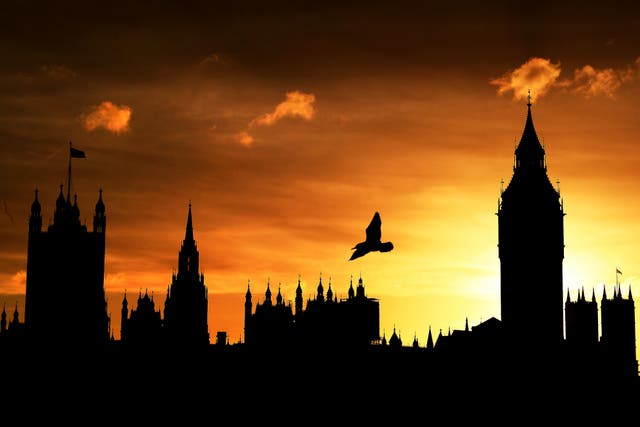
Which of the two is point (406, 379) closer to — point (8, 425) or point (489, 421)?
point (489, 421)

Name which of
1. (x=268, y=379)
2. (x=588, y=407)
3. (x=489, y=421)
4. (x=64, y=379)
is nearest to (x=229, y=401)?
(x=268, y=379)

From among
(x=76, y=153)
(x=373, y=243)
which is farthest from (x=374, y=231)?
(x=76, y=153)

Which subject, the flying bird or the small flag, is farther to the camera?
the small flag

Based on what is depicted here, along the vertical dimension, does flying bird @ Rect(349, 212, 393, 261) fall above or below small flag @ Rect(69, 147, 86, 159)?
below

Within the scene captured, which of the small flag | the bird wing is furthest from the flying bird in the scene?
the small flag

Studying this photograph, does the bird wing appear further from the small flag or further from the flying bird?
the small flag

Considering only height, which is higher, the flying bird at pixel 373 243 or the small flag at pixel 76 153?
the small flag at pixel 76 153

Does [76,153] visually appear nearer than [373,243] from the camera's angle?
No

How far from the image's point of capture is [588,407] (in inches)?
7741

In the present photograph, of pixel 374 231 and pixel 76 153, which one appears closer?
pixel 374 231

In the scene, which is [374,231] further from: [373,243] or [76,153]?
[76,153]

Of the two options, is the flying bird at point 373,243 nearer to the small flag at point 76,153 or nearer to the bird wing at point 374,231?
the bird wing at point 374,231

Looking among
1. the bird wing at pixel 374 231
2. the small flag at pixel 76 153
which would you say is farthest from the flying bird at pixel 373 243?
the small flag at pixel 76 153

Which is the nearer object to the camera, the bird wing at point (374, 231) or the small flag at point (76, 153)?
the bird wing at point (374, 231)
